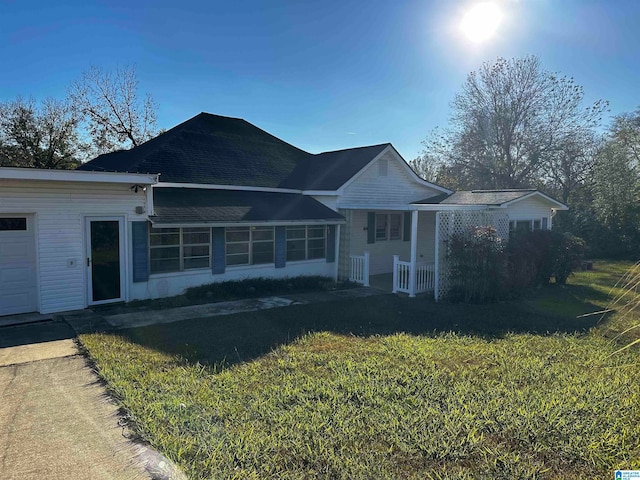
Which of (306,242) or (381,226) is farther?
(381,226)

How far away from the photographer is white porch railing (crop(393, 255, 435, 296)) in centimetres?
1234

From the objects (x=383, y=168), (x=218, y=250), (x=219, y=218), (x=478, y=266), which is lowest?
(x=478, y=266)

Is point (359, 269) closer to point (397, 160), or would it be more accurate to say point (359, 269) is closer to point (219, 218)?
point (397, 160)

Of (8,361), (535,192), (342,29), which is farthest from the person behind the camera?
(535,192)

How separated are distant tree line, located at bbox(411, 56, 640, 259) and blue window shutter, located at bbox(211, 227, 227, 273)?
22386 mm

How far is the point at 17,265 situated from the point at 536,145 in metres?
30.6

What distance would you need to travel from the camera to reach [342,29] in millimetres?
13734

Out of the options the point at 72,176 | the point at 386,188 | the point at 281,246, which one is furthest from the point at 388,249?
the point at 72,176

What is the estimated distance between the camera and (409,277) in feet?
40.4

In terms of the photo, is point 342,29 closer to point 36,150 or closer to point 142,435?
point 142,435

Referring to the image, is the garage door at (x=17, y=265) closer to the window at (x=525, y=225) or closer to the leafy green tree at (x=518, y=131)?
the window at (x=525, y=225)

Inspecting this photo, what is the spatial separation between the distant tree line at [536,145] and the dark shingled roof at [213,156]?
16.8m

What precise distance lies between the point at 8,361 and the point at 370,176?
1206 centimetres

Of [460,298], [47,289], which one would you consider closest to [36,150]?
[47,289]
